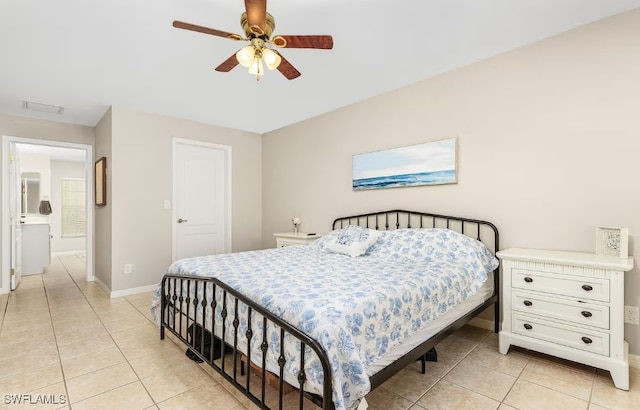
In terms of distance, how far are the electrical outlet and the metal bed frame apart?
0.80 meters

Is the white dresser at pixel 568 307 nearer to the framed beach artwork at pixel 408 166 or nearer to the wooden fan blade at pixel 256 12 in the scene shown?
the framed beach artwork at pixel 408 166

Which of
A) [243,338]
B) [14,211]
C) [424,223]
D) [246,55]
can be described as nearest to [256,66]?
[246,55]

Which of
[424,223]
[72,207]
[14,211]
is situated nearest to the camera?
[424,223]

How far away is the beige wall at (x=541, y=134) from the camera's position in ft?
6.98

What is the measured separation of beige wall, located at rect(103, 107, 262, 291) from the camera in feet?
12.5

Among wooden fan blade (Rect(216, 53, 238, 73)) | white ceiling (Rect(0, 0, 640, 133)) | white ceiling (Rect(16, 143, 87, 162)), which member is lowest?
wooden fan blade (Rect(216, 53, 238, 73))

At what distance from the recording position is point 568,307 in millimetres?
2045

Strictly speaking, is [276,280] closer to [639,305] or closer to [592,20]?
[639,305]

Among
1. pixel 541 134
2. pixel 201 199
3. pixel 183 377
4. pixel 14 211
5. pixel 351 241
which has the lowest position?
pixel 183 377

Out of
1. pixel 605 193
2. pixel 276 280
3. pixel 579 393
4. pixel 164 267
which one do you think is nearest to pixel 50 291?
pixel 164 267

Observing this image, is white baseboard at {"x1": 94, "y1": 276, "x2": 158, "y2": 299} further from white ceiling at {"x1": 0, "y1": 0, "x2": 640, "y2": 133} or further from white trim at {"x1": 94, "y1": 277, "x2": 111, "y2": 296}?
white ceiling at {"x1": 0, "y1": 0, "x2": 640, "y2": 133}

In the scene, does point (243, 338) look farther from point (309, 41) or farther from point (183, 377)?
point (309, 41)

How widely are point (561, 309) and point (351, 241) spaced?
1.60 meters

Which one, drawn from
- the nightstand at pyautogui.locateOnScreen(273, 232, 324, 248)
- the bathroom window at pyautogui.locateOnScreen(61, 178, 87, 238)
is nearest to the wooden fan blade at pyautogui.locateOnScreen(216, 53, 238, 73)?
the nightstand at pyautogui.locateOnScreen(273, 232, 324, 248)
